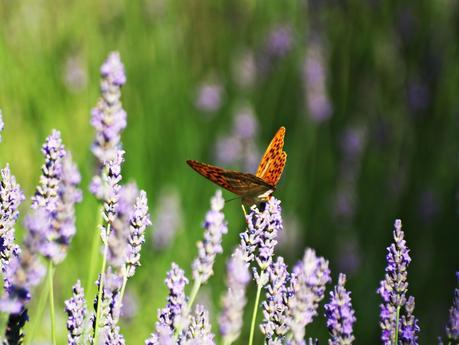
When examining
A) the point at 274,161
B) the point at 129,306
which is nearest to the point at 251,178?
the point at 274,161

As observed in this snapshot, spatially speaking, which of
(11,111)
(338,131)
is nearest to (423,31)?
(338,131)

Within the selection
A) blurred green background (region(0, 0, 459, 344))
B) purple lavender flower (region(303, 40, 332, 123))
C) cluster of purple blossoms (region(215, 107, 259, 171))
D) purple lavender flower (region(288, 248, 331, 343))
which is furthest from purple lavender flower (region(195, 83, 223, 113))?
purple lavender flower (region(288, 248, 331, 343))

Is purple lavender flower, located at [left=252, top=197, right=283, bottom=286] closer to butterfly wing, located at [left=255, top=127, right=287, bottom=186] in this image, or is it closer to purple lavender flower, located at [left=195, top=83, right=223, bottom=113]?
butterfly wing, located at [left=255, top=127, right=287, bottom=186]

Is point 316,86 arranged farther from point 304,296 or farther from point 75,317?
point 304,296

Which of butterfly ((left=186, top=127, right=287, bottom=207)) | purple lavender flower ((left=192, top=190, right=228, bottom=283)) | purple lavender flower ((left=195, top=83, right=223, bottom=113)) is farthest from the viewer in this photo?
purple lavender flower ((left=195, top=83, right=223, bottom=113))

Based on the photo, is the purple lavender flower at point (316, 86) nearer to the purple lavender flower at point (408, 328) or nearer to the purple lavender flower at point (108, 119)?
the purple lavender flower at point (408, 328)

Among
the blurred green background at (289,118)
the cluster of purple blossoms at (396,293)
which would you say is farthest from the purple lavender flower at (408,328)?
the blurred green background at (289,118)

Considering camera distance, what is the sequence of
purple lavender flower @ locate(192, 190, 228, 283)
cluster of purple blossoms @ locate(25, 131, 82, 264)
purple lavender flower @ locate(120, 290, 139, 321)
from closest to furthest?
1. cluster of purple blossoms @ locate(25, 131, 82, 264)
2. purple lavender flower @ locate(192, 190, 228, 283)
3. purple lavender flower @ locate(120, 290, 139, 321)
